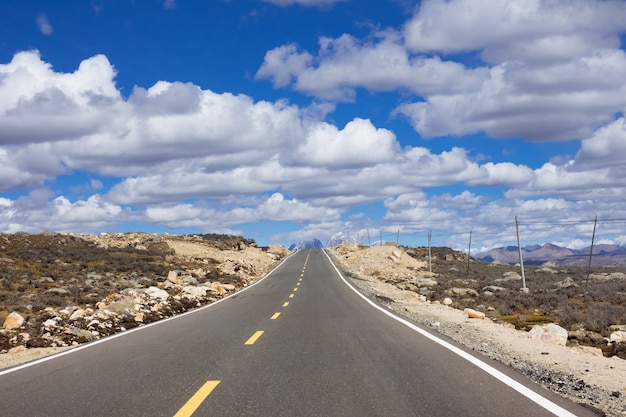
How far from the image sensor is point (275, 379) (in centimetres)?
712

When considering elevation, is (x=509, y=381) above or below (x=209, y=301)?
above

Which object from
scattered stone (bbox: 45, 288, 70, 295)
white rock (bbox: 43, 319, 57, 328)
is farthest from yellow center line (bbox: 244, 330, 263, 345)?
scattered stone (bbox: 45, 288, 70, 295)

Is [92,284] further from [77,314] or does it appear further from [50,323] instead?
[50,323]

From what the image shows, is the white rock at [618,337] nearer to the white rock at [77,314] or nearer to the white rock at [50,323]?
the white rock at [77,314]

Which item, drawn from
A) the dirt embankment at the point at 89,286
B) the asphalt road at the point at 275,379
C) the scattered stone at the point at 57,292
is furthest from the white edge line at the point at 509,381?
the scattered stone at the point at 57,292

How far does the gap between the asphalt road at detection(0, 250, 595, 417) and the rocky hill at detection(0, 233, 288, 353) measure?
3.02 meters

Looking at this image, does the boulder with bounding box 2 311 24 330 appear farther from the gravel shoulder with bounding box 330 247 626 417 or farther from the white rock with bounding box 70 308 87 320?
the gravel shoulder with bounding box 330 247 626 417

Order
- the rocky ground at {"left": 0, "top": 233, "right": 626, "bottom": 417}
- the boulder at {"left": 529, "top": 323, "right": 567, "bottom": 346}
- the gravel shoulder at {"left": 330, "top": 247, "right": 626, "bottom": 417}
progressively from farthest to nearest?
the boulder at {"left": 529, "top": 323, "right": 567, "bottom": 346} < the rocky ground at {"left": 0, "top": 233, "right": 626, "bottom": 417} < the gravel shoulder at {"left": 330, "top": 247, "right": 626, "bottom": 417}

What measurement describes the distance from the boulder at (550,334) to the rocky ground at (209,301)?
0.14 feet

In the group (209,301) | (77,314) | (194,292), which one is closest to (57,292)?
(194,292)

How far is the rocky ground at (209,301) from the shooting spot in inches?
354

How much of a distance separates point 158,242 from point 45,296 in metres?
34.1

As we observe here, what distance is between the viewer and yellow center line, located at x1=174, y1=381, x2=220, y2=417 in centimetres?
558

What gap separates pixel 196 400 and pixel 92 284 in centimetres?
2349
